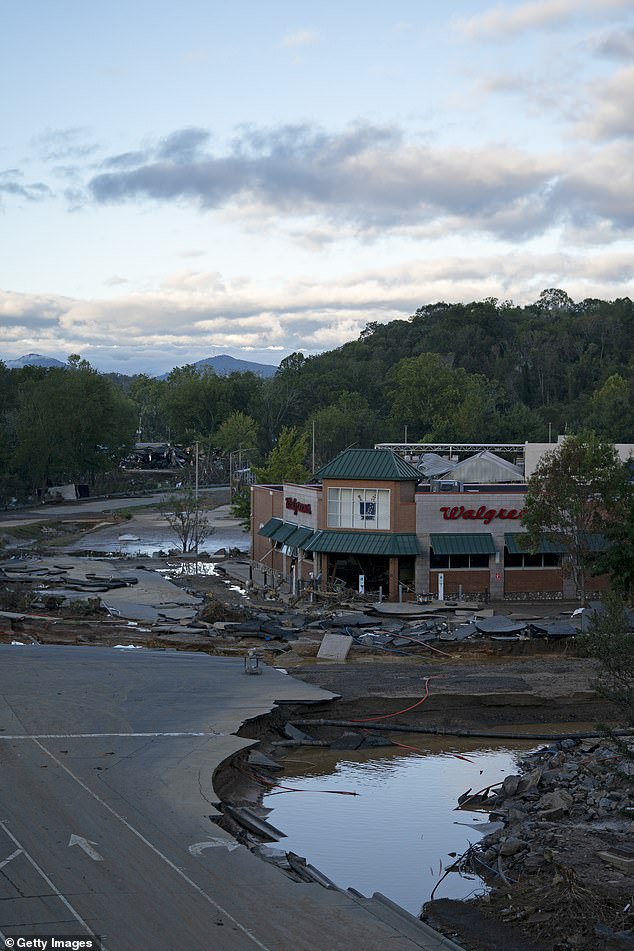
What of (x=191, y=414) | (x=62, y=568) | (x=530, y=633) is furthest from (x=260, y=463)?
(x=530, y=633)

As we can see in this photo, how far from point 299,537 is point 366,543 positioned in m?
4.51

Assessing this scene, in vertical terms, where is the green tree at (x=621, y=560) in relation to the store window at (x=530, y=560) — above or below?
above

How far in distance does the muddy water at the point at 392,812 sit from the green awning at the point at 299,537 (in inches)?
1019

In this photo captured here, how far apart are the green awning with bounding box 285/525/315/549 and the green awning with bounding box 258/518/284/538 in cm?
287

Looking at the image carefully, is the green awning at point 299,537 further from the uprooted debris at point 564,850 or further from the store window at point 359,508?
the uprooted debris at point 564,850

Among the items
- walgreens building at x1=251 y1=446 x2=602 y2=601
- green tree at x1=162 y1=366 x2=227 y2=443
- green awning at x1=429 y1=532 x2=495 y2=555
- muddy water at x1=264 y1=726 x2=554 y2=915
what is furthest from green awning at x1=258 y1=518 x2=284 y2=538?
green tree at x1=162 y1=366 x2=227 y2=443

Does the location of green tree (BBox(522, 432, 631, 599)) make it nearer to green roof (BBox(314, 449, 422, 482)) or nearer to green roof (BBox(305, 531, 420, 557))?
green roof (BBox(305, 531, 420, 557))

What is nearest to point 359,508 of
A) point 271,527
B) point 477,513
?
point 477,513

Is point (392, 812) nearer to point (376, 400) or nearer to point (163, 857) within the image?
point (163, 857)

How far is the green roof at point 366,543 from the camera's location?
5528 cm

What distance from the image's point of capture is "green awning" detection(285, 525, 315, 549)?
57.8m

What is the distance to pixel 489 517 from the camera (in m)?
56.5

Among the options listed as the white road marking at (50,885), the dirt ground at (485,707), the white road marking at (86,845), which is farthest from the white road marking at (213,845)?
the dirt ground at (485,707)
